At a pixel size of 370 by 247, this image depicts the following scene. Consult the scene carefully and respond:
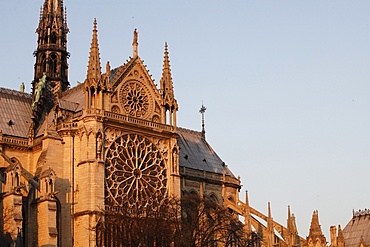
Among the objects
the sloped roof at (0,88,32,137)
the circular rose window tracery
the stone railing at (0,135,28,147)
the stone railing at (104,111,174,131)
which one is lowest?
the circular rose window tracery

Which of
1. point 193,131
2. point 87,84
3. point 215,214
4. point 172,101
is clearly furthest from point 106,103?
point 193,131

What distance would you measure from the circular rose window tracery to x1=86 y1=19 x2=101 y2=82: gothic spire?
525 cm

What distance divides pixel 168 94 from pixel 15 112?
516 inches

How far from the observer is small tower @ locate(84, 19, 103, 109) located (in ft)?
200

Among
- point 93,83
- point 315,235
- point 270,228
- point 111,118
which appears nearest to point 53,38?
point 93,83

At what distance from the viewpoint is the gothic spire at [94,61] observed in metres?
61.4

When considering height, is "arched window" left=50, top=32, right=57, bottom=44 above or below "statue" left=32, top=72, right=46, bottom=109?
above

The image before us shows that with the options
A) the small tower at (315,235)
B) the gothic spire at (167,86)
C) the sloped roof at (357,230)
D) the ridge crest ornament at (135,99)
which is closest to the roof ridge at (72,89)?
the ridge crest ornament at (135,99)

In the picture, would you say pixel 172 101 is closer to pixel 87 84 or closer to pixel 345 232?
pixel 87 84

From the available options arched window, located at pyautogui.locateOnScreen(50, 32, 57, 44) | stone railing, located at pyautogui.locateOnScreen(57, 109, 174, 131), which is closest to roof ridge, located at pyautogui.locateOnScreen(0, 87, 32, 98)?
arched window, located at pyautogui.locateOnScreen(50, 32, 57, 44)

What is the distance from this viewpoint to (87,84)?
2395 inches

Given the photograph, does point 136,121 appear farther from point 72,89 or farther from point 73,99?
point 72,89

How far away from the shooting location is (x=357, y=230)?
8894cm

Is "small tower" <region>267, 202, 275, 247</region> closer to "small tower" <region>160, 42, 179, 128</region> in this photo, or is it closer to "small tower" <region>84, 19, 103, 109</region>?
"small tower" <region>160, 42, 179, 128</region>
